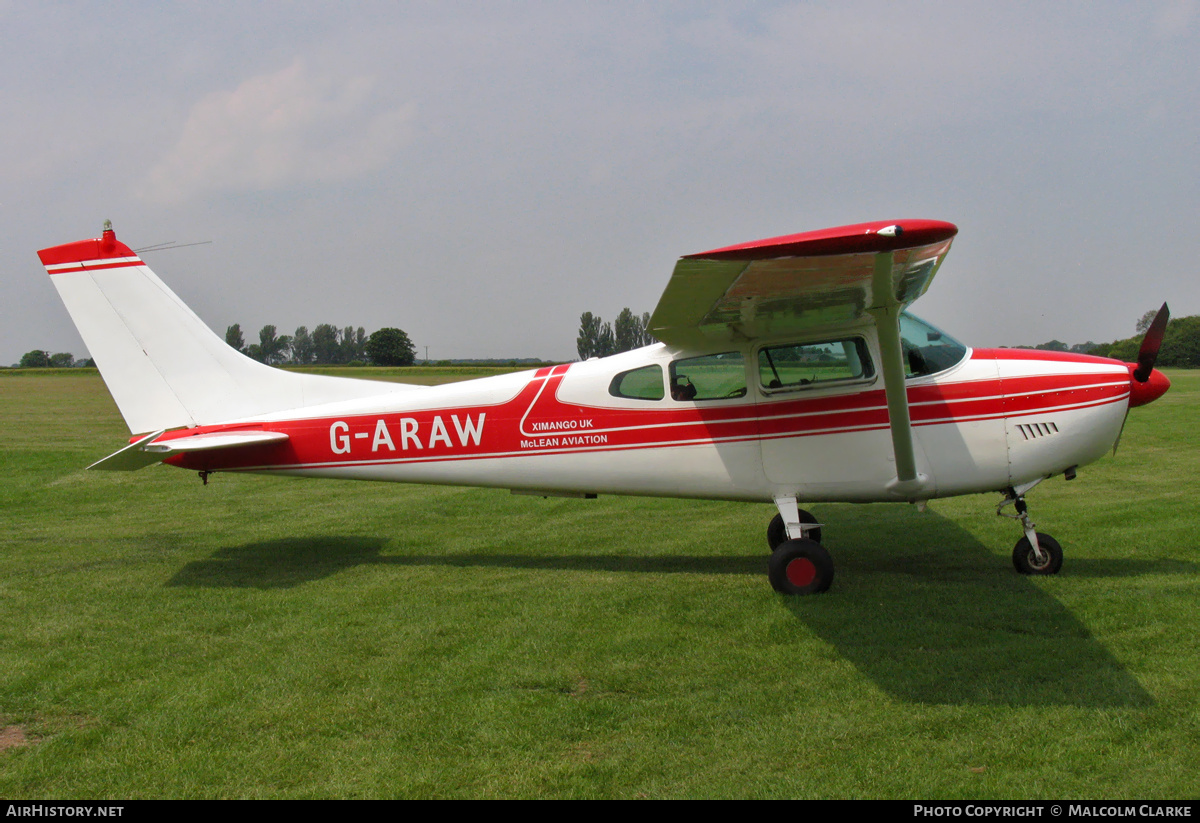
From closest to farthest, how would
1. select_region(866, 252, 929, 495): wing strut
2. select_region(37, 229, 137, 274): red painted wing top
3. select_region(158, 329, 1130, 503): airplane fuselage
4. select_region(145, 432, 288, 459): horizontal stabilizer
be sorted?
select_region(866, 252, 929, 495): wing strut < select_region(158, 329, 1130, 503): airplane fuselage < select_region(145, 432, 288, 459): horizontal stabilizer < select_region(37, 229, 137, 274): red painted wing top

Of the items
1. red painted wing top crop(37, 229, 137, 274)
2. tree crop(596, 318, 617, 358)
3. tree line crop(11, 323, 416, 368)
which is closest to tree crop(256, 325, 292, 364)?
tree line crop(11, 323, 416, 368)

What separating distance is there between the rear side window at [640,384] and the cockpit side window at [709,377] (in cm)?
13

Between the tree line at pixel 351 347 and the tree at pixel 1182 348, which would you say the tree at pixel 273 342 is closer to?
the tree line at pixel 351 347

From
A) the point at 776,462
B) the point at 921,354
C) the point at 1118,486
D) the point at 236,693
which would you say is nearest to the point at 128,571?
the point at 236,693

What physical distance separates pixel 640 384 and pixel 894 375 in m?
2.13

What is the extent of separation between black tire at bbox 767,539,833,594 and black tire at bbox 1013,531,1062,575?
65.3 inches

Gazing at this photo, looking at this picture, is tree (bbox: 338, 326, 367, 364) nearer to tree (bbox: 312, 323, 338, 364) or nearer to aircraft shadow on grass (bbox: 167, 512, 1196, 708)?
tree (bbox: 312, 323, 338, 364)

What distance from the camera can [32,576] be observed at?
725 centimetres

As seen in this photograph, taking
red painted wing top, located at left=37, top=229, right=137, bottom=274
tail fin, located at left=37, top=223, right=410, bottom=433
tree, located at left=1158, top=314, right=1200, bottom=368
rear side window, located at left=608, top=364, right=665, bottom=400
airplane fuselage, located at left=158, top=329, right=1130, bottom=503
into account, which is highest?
red painted wing top, located at left=37, top=229, right=137, bottom=274

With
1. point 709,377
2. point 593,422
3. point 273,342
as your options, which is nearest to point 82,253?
point 593,422

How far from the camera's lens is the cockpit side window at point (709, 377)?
6836mm

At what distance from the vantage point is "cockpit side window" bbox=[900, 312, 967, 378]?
6.63 metres

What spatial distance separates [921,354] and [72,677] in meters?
6.31

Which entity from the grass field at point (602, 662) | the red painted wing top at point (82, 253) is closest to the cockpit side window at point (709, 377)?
the grass field at point (602, 662)
